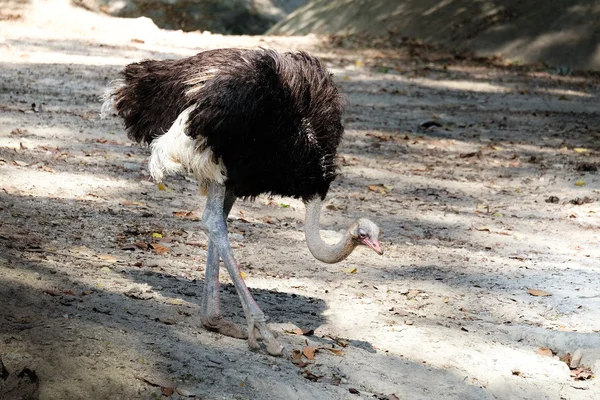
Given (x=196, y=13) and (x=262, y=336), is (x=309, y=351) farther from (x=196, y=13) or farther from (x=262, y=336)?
(x=196, y=13)

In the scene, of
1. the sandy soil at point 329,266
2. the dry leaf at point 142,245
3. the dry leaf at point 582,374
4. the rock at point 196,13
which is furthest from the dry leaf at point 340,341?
the rock at point 196,13

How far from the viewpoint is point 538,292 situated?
6809mm

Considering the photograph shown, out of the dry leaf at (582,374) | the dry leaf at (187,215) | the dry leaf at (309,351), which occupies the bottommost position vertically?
the dry leaf at (582,374)

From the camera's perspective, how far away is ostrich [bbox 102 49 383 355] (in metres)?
5.03

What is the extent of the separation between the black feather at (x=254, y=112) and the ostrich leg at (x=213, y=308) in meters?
0.42

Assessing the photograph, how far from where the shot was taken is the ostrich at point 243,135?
Result: 503cm

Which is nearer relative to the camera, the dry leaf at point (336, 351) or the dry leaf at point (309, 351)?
the dry leaf at point (309, 351)

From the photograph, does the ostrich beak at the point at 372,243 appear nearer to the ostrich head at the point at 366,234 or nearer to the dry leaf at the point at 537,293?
the ostrich head at the point at 366,234

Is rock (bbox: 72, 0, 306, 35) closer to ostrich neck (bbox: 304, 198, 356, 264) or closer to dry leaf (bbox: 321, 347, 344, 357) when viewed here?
ostrich neck (bbox: 304, 198, 356, 264)

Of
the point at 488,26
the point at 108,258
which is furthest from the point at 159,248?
the point at 488,26

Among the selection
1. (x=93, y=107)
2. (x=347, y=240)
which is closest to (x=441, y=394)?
(x=347, y=240)

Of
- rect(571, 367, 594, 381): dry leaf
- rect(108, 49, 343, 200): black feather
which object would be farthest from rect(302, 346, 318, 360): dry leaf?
rect(571, 367, 594, 381): dry leaf

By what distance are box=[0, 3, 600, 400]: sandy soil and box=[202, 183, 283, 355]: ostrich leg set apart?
0.31ft

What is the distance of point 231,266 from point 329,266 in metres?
2.08
